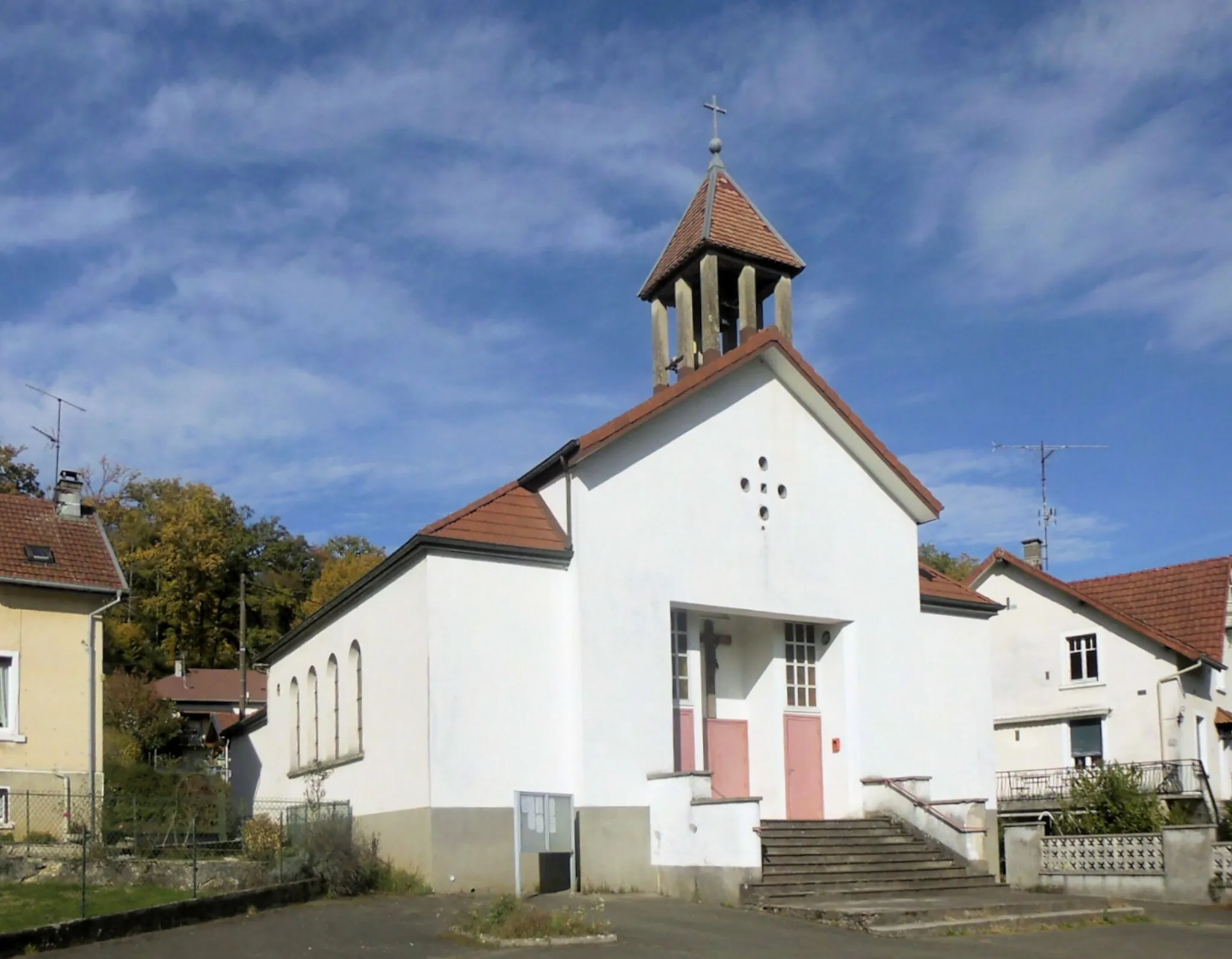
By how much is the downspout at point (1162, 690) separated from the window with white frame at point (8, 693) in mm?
27996

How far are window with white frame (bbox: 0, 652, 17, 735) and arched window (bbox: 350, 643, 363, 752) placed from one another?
6.18 m

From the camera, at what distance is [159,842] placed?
2136 cm

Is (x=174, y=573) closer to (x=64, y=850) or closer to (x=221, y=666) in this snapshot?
(x=221, y=666)

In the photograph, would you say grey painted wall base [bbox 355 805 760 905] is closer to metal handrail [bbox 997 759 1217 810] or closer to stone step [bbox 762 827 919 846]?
stone step [bbox 762 827 919 846]

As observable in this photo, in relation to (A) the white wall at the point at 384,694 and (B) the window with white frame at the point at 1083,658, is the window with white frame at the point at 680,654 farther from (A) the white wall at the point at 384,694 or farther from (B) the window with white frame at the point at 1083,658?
(B) the window with white frame at the point at 1083,658

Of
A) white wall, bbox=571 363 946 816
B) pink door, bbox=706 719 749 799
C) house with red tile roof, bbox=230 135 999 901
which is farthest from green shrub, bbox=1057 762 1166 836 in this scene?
pink door, bbox=706 719 749 799

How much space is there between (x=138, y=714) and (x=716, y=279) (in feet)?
114

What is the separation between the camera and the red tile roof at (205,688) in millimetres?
63062

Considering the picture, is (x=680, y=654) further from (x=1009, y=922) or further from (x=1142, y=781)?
(x=1142, y=781)

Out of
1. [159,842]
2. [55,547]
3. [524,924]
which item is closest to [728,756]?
[524,924]

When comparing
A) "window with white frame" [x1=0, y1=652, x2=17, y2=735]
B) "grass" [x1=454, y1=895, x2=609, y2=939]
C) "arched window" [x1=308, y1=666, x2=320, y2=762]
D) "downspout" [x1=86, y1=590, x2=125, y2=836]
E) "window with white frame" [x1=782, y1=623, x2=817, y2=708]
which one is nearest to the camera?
"grass" [x1=454, y1=895, x2=609, y2=939]

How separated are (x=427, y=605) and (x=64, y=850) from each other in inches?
295

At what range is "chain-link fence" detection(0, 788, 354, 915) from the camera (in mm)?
18172

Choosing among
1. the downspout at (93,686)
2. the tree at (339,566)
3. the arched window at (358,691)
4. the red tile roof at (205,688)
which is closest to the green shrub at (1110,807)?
the arched window at (358,691)
